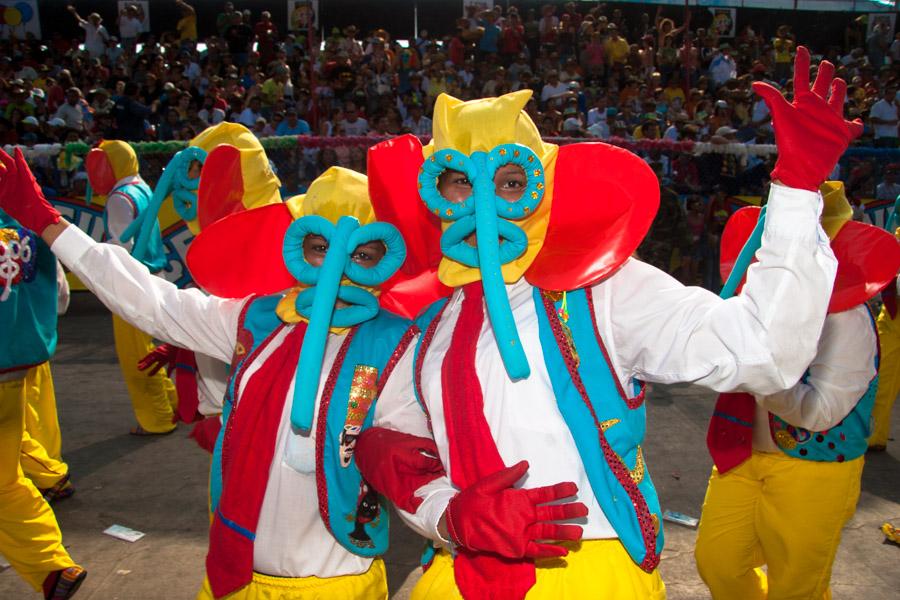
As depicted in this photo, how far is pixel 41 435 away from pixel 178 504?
32.4 inches

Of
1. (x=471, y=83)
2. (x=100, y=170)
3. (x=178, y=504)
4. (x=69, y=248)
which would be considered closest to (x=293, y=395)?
(x=69, y=248)

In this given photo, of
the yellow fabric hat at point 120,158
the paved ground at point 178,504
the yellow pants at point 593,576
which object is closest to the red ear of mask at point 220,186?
the paved ground at point 178,504

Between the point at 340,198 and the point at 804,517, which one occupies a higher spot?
the point at 340,198

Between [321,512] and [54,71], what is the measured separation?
12389 millimetres

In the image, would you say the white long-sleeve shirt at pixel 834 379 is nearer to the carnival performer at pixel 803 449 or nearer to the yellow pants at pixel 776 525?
the carnival performer at pixel 803 449

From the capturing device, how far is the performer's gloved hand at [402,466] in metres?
2.18

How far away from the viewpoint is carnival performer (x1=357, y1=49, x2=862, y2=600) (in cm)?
177

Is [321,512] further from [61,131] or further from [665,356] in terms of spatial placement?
[61,131]

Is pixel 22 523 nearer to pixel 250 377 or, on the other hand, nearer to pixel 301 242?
pixel 250 377

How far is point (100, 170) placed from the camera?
6.12 meters

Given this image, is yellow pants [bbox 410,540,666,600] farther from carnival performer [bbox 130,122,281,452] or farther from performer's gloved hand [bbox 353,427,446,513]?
carnival performer [bbox 130,122,281,452]

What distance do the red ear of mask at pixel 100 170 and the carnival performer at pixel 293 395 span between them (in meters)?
3.56

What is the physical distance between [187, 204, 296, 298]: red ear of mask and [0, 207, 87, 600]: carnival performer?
139 centimetres

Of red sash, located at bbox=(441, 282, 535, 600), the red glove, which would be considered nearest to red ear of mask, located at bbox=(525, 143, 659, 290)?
red sash, located at bbox=(441, 282, 535, 600)
